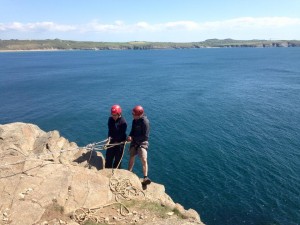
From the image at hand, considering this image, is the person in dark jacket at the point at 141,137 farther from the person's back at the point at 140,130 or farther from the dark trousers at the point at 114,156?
the dark trousers at the point at 114,156

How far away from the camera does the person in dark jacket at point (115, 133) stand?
17.4 m

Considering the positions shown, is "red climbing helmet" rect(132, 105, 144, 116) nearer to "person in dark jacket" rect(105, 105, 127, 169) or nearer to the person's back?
the person's back

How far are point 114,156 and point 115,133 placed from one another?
66.7 inches

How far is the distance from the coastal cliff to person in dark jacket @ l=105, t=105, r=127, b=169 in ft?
5.47

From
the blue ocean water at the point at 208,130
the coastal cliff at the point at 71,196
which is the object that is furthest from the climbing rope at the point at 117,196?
the blue ocean water at the point at 208,130

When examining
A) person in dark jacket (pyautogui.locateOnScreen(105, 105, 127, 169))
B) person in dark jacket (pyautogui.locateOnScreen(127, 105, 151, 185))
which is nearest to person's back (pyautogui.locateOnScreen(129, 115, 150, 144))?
person in dark jacket (pyautogui.locateOnScreen(127, 105, 151, 185))

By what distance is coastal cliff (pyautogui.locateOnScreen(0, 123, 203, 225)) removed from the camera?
13.3 m

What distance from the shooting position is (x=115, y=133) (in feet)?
59.4

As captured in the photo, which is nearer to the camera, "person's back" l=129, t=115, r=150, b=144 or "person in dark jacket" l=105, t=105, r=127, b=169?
"person's back" l=129, t=115, r=150, b=144

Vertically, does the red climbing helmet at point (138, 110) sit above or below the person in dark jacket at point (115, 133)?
above

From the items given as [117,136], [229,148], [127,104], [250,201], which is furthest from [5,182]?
[127,104]

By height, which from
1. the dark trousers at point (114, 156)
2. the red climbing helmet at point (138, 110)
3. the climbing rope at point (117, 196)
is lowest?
the climbing rope at point (117, 196)

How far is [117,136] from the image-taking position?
59.5 ft

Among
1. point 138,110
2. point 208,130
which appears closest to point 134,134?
point 138,110
